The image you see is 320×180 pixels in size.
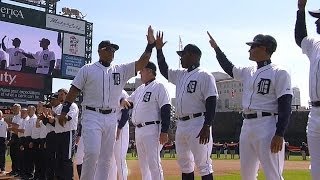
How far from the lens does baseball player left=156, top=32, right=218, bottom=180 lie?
6.06 meters

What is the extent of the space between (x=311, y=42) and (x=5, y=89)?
24.6 m

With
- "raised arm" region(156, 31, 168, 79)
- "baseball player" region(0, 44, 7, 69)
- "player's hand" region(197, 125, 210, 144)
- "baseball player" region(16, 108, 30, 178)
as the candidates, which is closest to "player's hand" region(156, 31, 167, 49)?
"raised arm" region(156, 31, 168, 79)

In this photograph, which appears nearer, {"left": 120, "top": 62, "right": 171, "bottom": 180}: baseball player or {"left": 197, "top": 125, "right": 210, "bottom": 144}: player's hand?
{"left": 197, "top": 125, "right": 210, "bottom": 144}: player's hand

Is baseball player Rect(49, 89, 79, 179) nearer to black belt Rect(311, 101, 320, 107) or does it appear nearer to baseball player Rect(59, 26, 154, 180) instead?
baseball player Rect(59, 26, 154, 180)

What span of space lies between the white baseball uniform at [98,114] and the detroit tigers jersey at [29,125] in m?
5.66

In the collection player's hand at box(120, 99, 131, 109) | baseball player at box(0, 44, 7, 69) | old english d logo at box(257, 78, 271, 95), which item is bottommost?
player's hand at box(120, 99, 131, 109)

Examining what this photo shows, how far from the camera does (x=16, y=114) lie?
12820 millimetres

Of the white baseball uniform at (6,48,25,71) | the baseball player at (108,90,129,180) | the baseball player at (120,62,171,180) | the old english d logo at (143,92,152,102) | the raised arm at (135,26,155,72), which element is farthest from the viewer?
the white baseball uniform at (6,48,25,71)

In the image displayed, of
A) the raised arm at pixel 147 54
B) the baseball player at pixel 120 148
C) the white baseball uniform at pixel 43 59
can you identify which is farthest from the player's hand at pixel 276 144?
the white baseball uniform at pixel 43 59

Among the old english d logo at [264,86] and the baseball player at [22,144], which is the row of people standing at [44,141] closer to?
the baseball player at [22,144]

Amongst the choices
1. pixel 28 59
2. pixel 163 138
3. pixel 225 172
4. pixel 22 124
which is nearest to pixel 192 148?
pixel 163 138

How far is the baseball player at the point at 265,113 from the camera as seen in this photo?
Result: 16.7ft

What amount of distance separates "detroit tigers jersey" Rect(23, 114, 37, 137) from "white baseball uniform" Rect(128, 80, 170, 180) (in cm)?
504

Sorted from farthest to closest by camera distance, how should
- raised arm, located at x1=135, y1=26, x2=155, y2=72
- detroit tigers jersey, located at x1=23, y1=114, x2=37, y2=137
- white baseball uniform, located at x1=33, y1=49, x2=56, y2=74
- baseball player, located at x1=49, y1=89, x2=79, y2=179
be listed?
1. white baseball uniform, located at x1=33, y1=49, x2=56, y2=74
2. detroit tigers jersey, located at x1=23, y1=114, x2=37, y2=137
3. baseball player, located at x1=49, y1=89, x2=79, y2=179
4. raised arm, located at x1=135, y1=26, x2=155, y2=72
